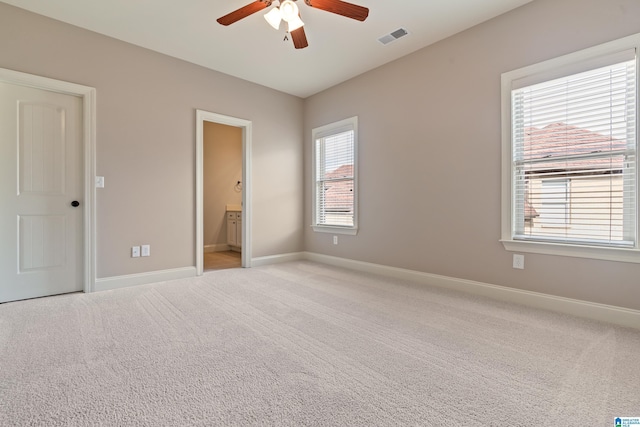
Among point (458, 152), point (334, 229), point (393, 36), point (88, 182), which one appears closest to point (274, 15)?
point (393, 36)

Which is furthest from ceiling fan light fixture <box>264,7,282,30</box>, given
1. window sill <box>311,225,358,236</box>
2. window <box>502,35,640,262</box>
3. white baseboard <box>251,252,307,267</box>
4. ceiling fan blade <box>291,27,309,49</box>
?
white baseboard <box>251,252,307,267</box>

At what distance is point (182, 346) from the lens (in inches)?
76.7

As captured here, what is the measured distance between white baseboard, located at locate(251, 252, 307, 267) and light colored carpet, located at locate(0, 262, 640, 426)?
1.70 meters

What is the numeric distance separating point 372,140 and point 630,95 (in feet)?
8.10

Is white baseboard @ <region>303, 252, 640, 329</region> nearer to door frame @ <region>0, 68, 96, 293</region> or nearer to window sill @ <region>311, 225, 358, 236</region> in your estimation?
window sill @ <region>311, 225, 358, 236</region>

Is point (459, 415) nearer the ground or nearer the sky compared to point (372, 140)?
nearer the ground

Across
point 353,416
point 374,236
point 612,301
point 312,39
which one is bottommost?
point 353,416

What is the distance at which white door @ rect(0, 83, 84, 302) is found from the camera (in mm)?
2801

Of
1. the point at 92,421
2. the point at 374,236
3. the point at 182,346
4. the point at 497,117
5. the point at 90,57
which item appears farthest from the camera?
the point at 374,236

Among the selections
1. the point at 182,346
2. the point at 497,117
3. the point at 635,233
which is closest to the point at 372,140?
the point at 497,117

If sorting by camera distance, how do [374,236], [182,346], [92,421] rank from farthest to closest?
[374,236]
[182,346]
[92,421]

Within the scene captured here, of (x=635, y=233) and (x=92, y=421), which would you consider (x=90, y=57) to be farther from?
(x=635, y=233)

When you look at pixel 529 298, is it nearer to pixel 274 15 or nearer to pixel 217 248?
pixel 274 15

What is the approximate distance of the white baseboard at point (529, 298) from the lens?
2293 millimetres
